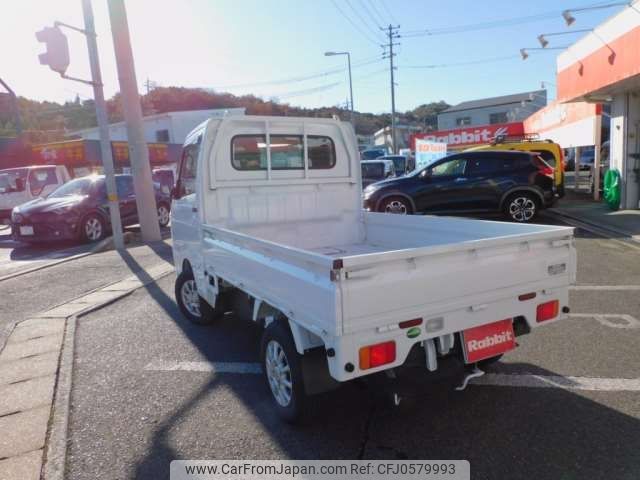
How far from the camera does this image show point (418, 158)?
22.4 metres

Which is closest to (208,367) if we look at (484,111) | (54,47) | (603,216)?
(54,47)

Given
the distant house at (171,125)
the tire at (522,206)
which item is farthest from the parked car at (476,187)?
the distant house at (171,125)

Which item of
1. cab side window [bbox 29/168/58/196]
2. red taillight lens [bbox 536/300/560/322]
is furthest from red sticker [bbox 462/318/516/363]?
cab side window [bbox 29/168/58/196]

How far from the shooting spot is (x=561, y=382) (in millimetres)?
3619

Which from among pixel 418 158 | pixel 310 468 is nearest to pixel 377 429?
pixel 310 468

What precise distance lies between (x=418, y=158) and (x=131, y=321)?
18675 mm

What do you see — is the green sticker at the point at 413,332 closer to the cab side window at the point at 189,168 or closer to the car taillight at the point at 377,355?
the car taillight at the point at 377,355

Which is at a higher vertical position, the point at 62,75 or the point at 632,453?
the point at 62,75

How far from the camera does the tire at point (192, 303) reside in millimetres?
5199

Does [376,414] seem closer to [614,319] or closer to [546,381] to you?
[546,381]

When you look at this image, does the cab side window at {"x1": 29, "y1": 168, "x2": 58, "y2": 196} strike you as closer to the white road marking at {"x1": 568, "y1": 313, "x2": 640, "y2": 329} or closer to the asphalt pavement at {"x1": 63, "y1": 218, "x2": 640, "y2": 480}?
the asphalt pavement at {"x1": 63, "y1": 218, "x2": 640, "y2": 480}

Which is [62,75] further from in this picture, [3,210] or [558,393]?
[558,393]

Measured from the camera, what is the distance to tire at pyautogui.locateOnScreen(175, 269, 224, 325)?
520 centimetres

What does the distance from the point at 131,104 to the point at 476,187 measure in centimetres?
809
